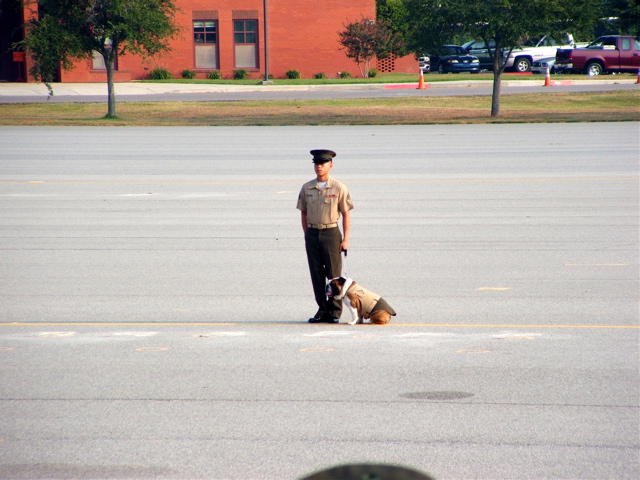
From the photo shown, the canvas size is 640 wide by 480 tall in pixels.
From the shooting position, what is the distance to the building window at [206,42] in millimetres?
59219

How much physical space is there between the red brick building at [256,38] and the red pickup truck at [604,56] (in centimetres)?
1408

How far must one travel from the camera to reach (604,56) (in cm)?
5316

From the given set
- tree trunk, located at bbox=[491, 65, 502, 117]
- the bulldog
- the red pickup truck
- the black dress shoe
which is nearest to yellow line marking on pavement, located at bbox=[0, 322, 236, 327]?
the black dress shoe

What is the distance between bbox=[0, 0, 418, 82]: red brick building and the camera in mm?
58625

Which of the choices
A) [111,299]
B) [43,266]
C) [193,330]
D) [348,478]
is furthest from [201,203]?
[348,478]

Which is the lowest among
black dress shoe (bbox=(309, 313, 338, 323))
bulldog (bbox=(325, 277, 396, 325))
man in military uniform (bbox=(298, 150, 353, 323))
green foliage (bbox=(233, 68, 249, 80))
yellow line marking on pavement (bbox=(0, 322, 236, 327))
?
yellow line marking on pavement (bbox=(0, 322, 236, 327))

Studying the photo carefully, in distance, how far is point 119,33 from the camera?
33531 millimetres

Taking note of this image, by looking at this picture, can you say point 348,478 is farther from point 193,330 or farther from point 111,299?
point 111,299

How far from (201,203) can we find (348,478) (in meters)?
13.7

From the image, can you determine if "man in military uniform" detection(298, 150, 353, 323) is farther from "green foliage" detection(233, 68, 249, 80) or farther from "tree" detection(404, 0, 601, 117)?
"green foliage" detection(233, 68, 249, 80)

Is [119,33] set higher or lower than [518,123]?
higher

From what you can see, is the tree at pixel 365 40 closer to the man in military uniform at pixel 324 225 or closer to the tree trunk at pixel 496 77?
the tree trunk at pixel 496 77

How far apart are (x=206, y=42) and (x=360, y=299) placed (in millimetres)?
53944

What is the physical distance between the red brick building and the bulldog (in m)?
52.2
